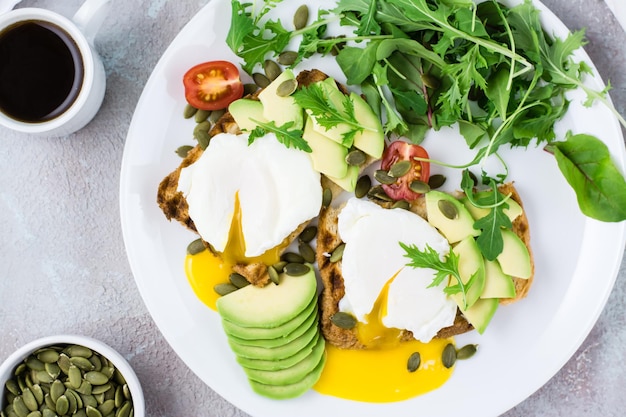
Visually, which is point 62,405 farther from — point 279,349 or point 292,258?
point 292,258

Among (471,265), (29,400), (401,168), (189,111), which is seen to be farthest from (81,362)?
(471,265)

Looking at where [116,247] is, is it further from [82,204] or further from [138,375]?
[138,375]

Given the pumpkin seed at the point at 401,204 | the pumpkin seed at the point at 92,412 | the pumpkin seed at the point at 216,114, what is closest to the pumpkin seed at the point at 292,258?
the pumpkin seed at the point at 401,204

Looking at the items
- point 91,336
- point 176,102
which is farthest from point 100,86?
point 91,336

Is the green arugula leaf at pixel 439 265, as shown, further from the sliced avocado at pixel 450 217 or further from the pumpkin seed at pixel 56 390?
the pumpkin seed at pixel 56 390

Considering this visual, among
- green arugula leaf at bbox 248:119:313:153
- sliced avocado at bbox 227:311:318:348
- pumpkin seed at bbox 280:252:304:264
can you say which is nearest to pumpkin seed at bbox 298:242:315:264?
pumpkin seed at bbox 280:252:304:264

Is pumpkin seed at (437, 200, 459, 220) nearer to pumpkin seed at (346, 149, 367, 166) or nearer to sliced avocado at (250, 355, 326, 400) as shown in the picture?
pumpkin seed at (346, 149, 367, 166)
